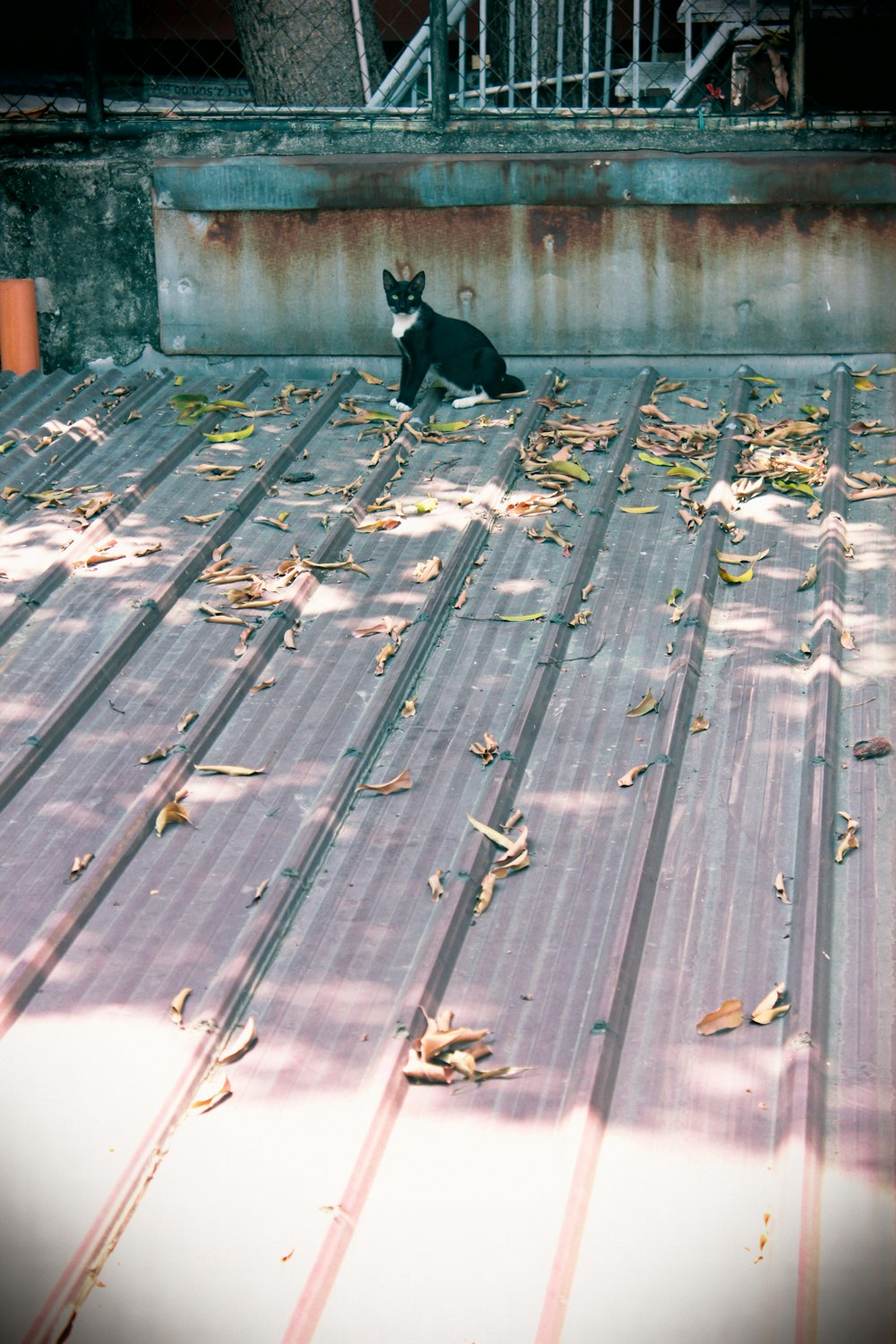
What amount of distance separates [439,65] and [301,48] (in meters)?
1.67

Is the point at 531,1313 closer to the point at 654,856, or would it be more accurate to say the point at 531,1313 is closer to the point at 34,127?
the point at 654,856

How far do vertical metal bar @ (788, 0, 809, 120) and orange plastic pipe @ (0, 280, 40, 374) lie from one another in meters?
3.77

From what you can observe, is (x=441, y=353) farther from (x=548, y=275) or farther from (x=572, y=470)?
(x=572, y=470)

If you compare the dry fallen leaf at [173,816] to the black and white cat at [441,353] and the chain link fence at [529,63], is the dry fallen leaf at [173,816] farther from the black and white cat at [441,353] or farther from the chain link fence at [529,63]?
the chain link fence at [529,63]

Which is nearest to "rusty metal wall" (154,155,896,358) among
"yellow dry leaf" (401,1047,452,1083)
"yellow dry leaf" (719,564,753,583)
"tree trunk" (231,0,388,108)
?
"tree trunk" (231,0,388,108)

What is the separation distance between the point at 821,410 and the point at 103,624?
3257 millimetres

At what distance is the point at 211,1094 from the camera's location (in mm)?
2555

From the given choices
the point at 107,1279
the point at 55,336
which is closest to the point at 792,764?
the point at 107,1279

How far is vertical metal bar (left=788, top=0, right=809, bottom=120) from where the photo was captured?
19.3 ft

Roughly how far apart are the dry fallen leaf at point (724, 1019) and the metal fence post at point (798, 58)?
4723mm

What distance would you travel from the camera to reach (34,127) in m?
A: 6.23

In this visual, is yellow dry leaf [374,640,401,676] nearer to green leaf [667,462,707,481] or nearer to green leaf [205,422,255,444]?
green leaf [667,462,707,481]

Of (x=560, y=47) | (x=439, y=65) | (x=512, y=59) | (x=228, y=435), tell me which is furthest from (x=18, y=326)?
(x=560, y=47)

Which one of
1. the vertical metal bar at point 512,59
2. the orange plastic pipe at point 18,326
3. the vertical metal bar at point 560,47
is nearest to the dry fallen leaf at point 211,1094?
the orange plastic pipe at point 18,326
